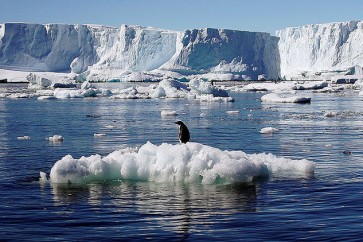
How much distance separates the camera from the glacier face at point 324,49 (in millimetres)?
133875

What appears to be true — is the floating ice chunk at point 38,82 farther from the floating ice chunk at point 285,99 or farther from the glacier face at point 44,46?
the glacier face at point 44,46

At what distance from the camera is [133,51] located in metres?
137

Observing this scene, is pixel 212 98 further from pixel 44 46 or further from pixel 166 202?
pixel 44 46

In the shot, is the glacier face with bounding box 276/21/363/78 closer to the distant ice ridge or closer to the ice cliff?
the ice cliff

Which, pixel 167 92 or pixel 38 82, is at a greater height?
pixel 38 82

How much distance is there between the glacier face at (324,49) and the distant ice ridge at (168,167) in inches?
4561

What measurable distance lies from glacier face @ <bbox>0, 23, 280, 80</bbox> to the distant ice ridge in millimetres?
110045

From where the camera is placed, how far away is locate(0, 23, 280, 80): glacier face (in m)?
130

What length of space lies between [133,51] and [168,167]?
124766 millimetres

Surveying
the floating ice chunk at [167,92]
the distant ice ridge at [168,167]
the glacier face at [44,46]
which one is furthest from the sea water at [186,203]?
the glacier face at [44,46]

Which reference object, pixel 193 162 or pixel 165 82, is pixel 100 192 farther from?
pixel 165 82

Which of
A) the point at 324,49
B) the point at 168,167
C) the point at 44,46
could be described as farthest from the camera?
the point at 44,46

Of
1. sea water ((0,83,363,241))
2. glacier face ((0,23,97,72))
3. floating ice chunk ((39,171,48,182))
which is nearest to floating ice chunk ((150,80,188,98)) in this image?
sea water ((0,83,363,241))

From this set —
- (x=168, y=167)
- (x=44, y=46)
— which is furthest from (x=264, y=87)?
(x=44, y=46)
